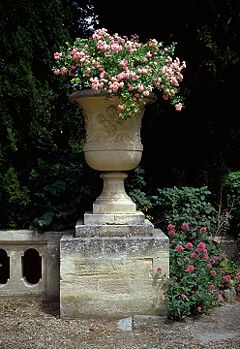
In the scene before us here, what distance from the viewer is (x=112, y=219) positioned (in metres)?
3.93

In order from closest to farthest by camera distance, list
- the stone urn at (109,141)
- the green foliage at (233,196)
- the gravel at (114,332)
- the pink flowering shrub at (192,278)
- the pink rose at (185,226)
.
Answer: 1. the gravel at (114,332)
2. the pink flowering shrub at (192,278)
3. the stone urn at (109,141)
4. the pink rose at (185,226)
5. the green foliage at (233,196)

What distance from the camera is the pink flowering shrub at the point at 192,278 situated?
3.77 m

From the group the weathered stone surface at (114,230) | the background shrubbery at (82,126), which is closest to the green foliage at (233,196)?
the background shrubbery at (82,126)

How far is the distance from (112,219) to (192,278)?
2.86 ft

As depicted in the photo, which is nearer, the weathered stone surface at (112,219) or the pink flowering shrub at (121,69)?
the pink flowering shrub at (121,69)

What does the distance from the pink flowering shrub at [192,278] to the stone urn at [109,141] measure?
63 cm

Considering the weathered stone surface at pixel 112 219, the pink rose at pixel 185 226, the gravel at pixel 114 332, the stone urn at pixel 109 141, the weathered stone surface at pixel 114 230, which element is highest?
the stone urn at pixel 109 141

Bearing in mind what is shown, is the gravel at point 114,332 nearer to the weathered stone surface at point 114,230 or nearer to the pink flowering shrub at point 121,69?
the weathered stone surface at point 114,230

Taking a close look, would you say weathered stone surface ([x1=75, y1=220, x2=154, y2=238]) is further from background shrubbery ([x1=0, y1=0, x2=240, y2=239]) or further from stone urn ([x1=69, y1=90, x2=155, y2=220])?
background shrubbery ([x1=0, y1=0, x2=240, y2=239])

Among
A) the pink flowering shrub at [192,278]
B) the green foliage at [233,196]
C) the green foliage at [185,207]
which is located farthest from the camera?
the green foliage at [233,196]

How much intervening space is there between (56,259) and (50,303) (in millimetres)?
413

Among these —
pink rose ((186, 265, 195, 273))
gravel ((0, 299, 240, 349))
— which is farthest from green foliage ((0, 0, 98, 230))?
pink rose ((186, 265, 195, 273))

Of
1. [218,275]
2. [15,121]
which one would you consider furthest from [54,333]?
[15,121]

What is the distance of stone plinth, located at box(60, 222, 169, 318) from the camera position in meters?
3.80
